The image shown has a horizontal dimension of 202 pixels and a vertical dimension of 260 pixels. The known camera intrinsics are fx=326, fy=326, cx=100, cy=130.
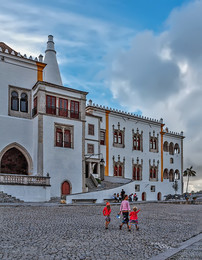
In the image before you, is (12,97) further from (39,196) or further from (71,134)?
(39,196)

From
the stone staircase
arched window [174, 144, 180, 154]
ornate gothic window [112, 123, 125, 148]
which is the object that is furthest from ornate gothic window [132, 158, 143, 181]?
the stone staircase

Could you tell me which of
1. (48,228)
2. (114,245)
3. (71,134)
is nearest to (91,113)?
(71,134)

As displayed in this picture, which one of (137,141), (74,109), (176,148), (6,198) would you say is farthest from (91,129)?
(176,148)

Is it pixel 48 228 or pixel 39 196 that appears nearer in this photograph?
pixel 48 228

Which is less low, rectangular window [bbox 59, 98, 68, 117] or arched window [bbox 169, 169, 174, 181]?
rectangular window [bbox 59, 98, 68, 117]

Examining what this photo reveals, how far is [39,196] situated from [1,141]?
6.11 metres

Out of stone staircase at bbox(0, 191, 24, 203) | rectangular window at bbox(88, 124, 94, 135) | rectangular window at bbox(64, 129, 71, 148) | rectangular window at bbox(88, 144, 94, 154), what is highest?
rectangular window at bbox(88, 124, 94, 135)

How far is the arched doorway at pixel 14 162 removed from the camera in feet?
85.5

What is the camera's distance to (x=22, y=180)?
2231 centimetres

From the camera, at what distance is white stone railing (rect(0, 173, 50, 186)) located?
2159 cm

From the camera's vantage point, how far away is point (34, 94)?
2811 cm

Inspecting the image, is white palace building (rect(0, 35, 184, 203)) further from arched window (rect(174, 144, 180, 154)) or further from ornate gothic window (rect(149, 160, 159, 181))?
arched window (rect(174, 144, 180, 154))

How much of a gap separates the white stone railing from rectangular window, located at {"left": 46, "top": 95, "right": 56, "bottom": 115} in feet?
21.8

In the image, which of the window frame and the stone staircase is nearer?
the stone staircase
